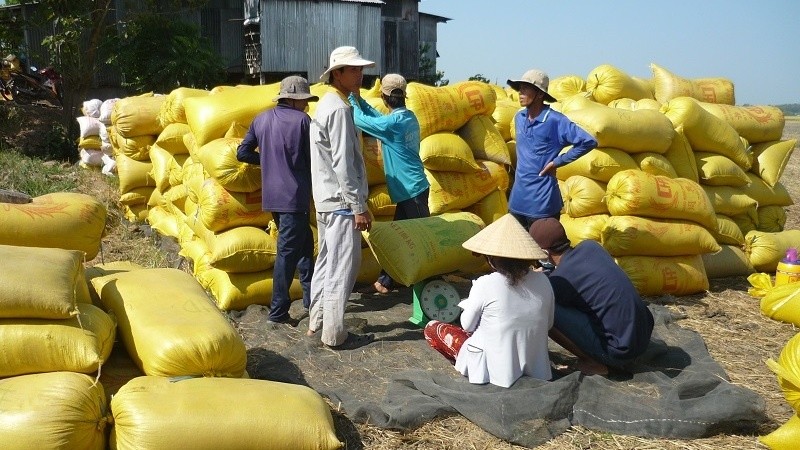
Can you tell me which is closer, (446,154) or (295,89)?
(295,89)

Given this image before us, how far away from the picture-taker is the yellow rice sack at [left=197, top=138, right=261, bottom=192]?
5168 mm

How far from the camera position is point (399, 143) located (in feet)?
17.2

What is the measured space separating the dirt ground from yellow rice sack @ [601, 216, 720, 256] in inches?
16.1

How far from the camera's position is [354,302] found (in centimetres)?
550

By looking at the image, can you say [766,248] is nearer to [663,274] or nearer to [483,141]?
[663,274]

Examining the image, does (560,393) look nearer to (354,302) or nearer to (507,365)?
(507,365)

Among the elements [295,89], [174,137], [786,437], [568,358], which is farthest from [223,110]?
[786,437]

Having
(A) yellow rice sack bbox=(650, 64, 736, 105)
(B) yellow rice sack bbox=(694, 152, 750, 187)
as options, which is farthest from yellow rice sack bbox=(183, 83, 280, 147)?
(A) yellow rice sack bbox=(650, 64, 736, 105)

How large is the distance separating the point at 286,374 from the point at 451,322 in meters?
1.31

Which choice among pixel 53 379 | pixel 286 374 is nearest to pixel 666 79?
pixel 286 374

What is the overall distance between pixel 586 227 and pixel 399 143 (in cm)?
184

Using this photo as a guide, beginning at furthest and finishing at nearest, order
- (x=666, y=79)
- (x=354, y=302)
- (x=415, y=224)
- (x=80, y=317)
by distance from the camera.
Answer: (x=666, y=79), (x=354, y=302), (x=415, y=224), (x=80, y=317)

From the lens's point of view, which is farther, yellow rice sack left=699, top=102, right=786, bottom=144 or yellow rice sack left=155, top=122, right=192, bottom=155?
yellow rice sack left=699, top=102, right=786, bottom=144

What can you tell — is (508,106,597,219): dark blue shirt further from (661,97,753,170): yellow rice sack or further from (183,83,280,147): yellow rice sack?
(183,83,280,147): yellow rice sack
